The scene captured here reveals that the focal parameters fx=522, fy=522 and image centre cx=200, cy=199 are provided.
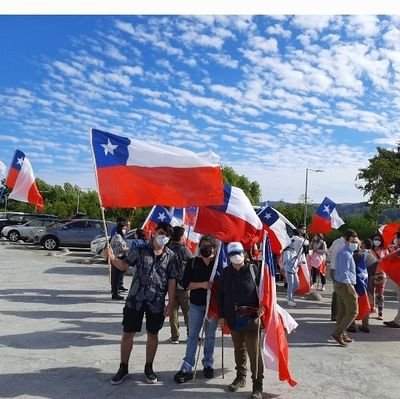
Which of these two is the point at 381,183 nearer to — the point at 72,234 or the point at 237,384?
the point at 72,234

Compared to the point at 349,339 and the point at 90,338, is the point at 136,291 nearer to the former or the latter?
the point at 90,338

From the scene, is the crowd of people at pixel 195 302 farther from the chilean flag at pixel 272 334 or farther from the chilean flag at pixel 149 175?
the chilean flag at pixel 149 175

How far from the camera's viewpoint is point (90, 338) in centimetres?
797

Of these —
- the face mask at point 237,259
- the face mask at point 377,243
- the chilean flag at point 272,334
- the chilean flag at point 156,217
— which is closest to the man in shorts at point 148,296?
the face mask at point 237,259

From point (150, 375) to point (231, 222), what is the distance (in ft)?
8.07

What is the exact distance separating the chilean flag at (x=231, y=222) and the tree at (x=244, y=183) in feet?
162

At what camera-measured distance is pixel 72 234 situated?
1008 inches

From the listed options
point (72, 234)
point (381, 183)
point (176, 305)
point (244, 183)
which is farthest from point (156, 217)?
point (244, 183)

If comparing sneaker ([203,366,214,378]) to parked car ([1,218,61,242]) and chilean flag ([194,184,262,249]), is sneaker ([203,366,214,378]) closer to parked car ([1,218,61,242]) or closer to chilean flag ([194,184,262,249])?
chilean flag ([194,184,262,249])

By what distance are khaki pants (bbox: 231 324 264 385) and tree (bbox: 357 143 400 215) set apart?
99.5 feet

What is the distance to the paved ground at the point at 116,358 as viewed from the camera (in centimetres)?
572

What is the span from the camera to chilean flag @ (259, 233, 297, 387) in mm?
5828

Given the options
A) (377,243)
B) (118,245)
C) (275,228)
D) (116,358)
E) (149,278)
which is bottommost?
(116,358)

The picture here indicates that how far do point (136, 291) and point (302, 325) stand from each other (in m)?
4.71
